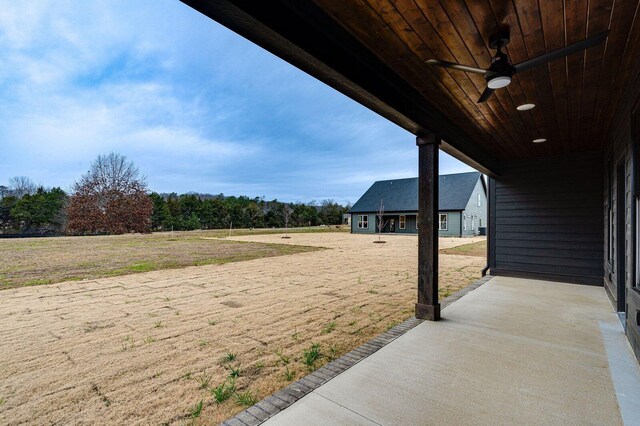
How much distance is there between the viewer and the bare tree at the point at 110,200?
20.2 meters

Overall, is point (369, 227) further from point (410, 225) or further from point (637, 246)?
point (637, 246)

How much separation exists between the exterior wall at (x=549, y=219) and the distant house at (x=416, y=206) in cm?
A: 1464

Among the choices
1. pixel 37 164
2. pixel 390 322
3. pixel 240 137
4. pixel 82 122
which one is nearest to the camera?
pixel 390 322

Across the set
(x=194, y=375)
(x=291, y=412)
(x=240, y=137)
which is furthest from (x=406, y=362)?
(x=240, y=137)

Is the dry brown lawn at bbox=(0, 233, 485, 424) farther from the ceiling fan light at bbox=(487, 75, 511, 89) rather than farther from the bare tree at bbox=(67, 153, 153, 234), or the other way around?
the bare tree at bbox=(67, 153, 153, 234)

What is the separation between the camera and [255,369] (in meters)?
2.46

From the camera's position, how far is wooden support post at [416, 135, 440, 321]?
3.58 meters

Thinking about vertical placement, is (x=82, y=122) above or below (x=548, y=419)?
above

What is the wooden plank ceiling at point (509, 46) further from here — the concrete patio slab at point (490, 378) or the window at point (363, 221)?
the window at point (363, 221)

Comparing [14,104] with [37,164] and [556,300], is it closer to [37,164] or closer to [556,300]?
[37,164]

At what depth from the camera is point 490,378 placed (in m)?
2.24

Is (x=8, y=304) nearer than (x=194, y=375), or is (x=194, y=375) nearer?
(x=194, y=375)

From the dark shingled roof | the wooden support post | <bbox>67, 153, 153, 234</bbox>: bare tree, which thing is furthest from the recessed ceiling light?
<bbox>67, 153, 153, 234</bbox>: bare tree

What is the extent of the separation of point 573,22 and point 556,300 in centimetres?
404
